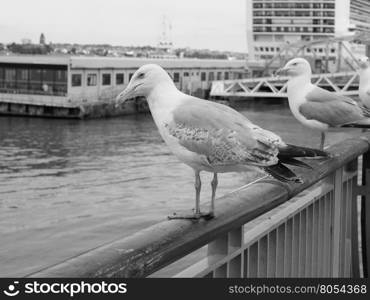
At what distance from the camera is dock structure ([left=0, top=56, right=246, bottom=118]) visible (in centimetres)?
2986

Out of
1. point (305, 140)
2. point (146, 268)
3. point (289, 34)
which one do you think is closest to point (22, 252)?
point (146, 268)

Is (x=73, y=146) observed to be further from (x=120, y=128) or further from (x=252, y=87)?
(x=252, y=87)

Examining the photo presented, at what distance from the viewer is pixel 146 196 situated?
45.4ft

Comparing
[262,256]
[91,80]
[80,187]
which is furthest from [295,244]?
[91,80]

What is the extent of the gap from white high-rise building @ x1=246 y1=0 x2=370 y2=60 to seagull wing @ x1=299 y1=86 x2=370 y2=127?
56.3 m

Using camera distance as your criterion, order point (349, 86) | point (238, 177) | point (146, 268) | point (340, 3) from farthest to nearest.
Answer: point (340, 3) < point (349, 86) < point (238, 177) < point (146, 268)

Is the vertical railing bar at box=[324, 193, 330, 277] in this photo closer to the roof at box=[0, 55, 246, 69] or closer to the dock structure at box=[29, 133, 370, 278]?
the dock structure at box=[29, 133, 370, 278]

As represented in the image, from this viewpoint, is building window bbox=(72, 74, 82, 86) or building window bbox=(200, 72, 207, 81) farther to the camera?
building window bbox=(200, 72, 207, 81)

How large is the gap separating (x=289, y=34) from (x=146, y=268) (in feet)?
200

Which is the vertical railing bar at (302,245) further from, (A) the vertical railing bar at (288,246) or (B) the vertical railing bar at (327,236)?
(B) the vertical railing bar at (327,236)

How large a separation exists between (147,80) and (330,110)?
2.15 metres

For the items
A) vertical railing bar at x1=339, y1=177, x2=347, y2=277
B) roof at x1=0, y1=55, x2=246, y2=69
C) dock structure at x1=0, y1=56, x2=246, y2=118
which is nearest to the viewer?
vertical railing bar at x1=339, y1=177, x2=347, y2=277

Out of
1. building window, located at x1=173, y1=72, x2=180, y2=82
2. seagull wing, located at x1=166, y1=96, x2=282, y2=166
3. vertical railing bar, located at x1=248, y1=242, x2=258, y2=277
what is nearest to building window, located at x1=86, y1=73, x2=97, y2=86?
building window, located at x1=173, y1=72, x2=180, y2=82

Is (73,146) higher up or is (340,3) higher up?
(340,3)
